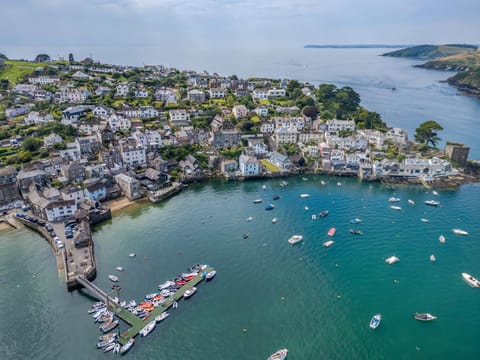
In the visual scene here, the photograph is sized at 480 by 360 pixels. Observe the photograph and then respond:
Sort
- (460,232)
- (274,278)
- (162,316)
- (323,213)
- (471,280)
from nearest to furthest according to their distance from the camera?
1. (162,316)
2. (471,280)
3. (274,278)
4. (460,232)
5. (323,213)

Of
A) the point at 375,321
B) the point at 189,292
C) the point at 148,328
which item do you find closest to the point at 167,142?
the point at 189,292

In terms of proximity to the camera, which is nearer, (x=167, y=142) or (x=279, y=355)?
(x=279, y=355)

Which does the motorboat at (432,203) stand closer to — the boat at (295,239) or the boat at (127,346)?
the boat at (295,239)

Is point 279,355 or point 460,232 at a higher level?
point 460,232

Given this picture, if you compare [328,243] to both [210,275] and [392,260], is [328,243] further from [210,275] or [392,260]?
[210,275]

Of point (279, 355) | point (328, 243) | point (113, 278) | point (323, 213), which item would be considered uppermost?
point (323, 213)

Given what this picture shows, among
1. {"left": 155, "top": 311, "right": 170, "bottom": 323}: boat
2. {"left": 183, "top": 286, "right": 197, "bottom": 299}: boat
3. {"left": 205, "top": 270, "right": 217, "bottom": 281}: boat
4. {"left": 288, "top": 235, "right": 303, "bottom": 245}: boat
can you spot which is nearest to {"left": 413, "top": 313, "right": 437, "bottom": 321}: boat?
{"left": 288, "top": 235, "right": 303, "bottom": 245}: boat

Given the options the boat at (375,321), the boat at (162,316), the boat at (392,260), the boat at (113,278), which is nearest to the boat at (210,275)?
the boat at (162,316)

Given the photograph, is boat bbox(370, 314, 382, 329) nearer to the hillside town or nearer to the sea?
the sea
